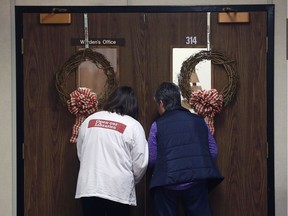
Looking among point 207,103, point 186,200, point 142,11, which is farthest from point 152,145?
point 142,11

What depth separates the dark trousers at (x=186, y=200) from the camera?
2.62 metres

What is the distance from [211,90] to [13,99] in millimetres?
1358

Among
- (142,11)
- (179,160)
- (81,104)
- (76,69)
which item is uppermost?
(142,11)

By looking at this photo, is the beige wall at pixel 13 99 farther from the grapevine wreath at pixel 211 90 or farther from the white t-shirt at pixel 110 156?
the white t-shirt at pixel 110 156

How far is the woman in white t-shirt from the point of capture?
2.56 meters

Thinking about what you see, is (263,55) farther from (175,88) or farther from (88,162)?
(88,162)

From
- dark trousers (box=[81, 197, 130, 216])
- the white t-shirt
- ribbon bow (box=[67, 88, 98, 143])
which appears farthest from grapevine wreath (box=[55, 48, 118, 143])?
dark trousers (box=[81, 197, 130, 216])

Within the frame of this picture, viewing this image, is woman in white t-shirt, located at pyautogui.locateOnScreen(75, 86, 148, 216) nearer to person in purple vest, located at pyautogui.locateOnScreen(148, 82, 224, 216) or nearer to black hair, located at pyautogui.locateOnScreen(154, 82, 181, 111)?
person in purple vest, located at pyautogui.locateOnScreen(148, 82, 224, 216)

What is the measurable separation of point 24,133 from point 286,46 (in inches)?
74.3

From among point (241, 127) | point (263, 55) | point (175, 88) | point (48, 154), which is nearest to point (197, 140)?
point (175, 88)

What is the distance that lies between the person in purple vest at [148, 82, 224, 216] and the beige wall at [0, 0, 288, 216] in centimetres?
62

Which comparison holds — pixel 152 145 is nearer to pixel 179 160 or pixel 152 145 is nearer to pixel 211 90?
pixel 179 160

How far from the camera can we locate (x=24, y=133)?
122 inches

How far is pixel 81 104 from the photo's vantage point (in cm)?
296
